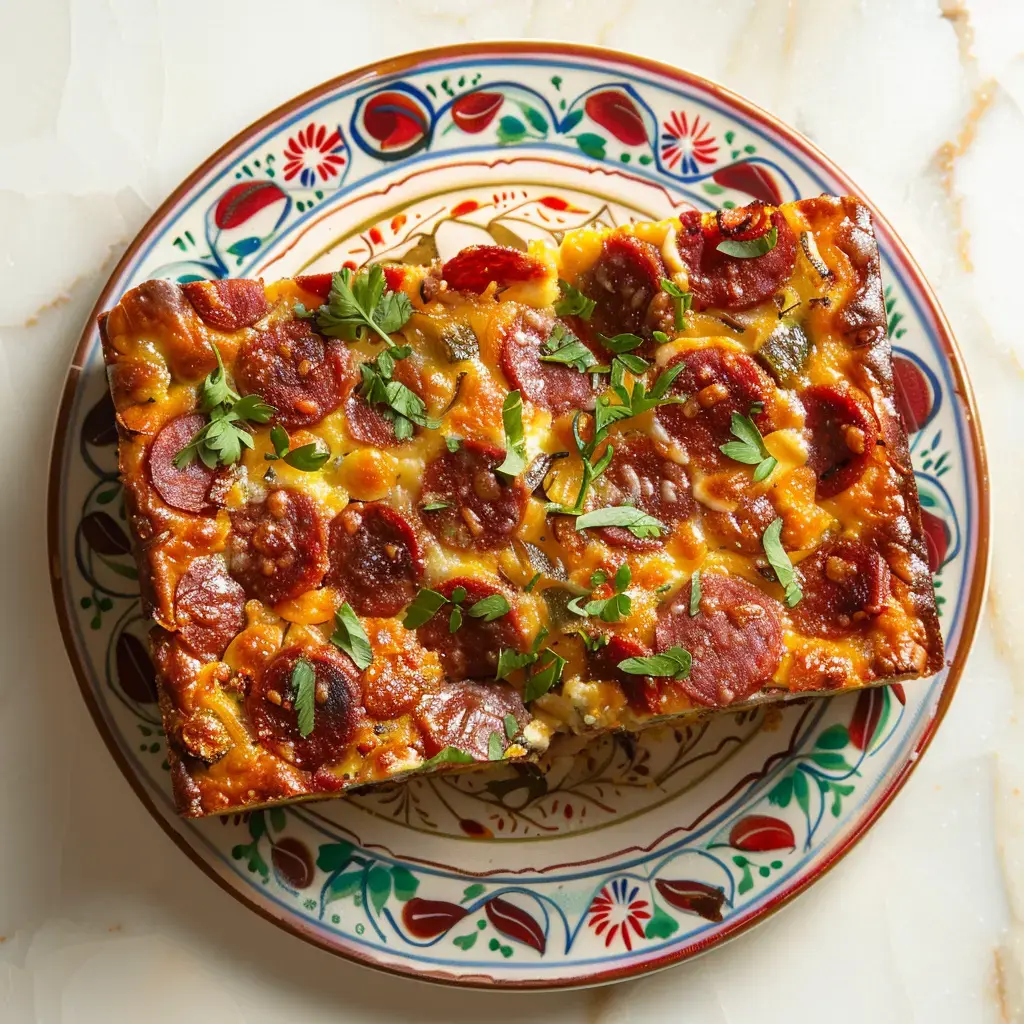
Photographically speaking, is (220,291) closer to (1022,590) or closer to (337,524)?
(337,524)

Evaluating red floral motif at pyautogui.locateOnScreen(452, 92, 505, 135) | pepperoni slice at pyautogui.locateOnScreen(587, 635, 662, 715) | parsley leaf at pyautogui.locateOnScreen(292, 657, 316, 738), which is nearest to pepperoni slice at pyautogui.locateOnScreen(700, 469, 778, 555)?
pepperoni slice at pyautogui.locateOnScreen(587, 635, 662, 715)

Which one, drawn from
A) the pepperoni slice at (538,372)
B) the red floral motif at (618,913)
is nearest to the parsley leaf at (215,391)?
the pepperoni slice at (538,372)

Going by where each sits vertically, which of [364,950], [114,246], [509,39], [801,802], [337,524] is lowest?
[364,950]

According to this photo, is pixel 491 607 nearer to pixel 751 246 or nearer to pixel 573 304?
pixel 573 304

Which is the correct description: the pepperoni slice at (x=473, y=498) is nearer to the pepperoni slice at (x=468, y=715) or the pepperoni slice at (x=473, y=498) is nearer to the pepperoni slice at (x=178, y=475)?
the pepperoni slice at (x=468, y=715)

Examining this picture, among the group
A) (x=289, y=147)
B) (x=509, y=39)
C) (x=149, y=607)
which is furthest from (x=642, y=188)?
(x=149, y=607)

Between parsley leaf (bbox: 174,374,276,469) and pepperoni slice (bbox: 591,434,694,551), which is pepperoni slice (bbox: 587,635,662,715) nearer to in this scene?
pepperoni slice (bbox: 591,434,694,551)
